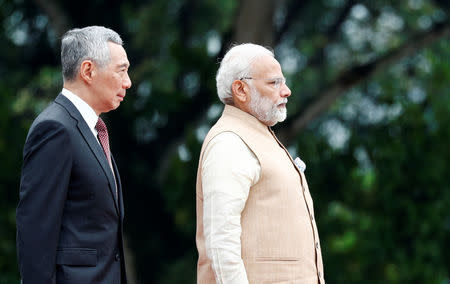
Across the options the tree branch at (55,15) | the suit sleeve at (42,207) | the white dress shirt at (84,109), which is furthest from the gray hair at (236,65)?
the tree branch at (55,15)

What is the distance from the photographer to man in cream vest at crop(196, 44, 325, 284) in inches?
109

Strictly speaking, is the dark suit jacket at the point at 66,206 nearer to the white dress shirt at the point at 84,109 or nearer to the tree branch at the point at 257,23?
the white dress shirt at the point at 84,109

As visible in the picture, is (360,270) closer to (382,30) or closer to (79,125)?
(382,30)

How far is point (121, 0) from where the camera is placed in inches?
447

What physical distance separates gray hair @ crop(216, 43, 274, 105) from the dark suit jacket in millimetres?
573

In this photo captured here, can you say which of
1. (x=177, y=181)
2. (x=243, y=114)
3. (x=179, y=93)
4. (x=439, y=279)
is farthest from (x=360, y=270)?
(x=243, y=114)

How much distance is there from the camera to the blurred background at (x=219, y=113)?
9.13 metres

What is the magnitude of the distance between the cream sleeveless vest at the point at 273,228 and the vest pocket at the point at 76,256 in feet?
1.49

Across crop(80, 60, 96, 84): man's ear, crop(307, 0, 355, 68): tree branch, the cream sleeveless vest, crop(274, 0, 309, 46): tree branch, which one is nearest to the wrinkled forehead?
the cream sleeveless vest

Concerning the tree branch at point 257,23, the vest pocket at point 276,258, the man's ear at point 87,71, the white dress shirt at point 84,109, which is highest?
the tree branch at point 257,23

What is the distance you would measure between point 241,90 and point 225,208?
0.51 metres

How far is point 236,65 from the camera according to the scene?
305cm

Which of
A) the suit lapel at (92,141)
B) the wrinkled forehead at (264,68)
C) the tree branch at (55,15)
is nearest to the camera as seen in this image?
the suit lapel at (92,141)

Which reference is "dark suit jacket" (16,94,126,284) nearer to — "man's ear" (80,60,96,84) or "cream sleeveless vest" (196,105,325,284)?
"man's ear" (80,60,96,84)
